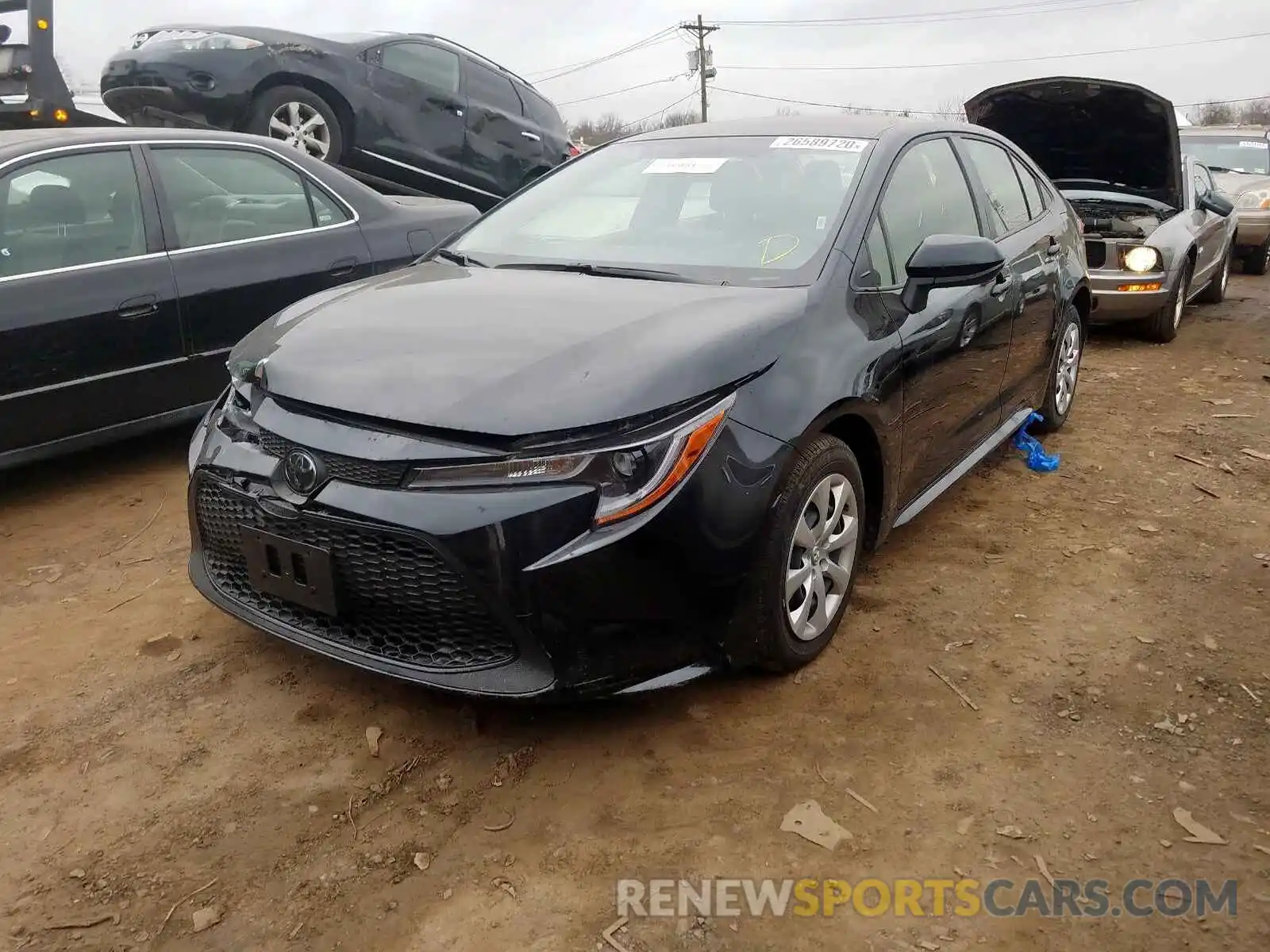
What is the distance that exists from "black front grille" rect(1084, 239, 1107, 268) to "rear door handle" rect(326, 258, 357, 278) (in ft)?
17.1

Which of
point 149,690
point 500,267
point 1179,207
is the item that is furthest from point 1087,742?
point 1179,207

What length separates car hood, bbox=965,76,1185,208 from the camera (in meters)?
7.02

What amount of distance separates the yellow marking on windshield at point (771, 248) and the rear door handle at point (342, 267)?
2.49 m

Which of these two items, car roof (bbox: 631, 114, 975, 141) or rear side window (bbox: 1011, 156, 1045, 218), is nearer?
car roof (bbox: 631, 114, 975, 141)

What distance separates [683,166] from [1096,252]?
487 centimetres

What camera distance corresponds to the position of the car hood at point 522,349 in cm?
226

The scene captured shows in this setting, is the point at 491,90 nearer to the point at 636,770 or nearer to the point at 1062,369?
the point at 1062,369

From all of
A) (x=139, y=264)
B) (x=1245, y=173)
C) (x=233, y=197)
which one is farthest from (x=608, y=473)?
(x=1245, y=173)

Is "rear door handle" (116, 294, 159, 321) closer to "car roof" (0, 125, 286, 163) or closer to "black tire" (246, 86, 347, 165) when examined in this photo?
"car roof" (0, 125, 286, 163)

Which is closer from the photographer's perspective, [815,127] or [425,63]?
[815,127]

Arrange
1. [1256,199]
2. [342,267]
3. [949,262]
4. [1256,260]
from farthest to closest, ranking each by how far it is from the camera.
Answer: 1. [1256,260]
2. [1256,199]
3. [342,267]
4. [949,262]

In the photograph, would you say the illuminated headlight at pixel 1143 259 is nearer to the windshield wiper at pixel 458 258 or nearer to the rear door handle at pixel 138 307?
the windshield wiper at pixel 458 258

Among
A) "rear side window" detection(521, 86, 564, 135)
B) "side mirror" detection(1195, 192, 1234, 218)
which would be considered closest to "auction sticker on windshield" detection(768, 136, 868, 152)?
"side mirror" detection(1195, 192, 1234, 218)

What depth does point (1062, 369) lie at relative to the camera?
504cm
